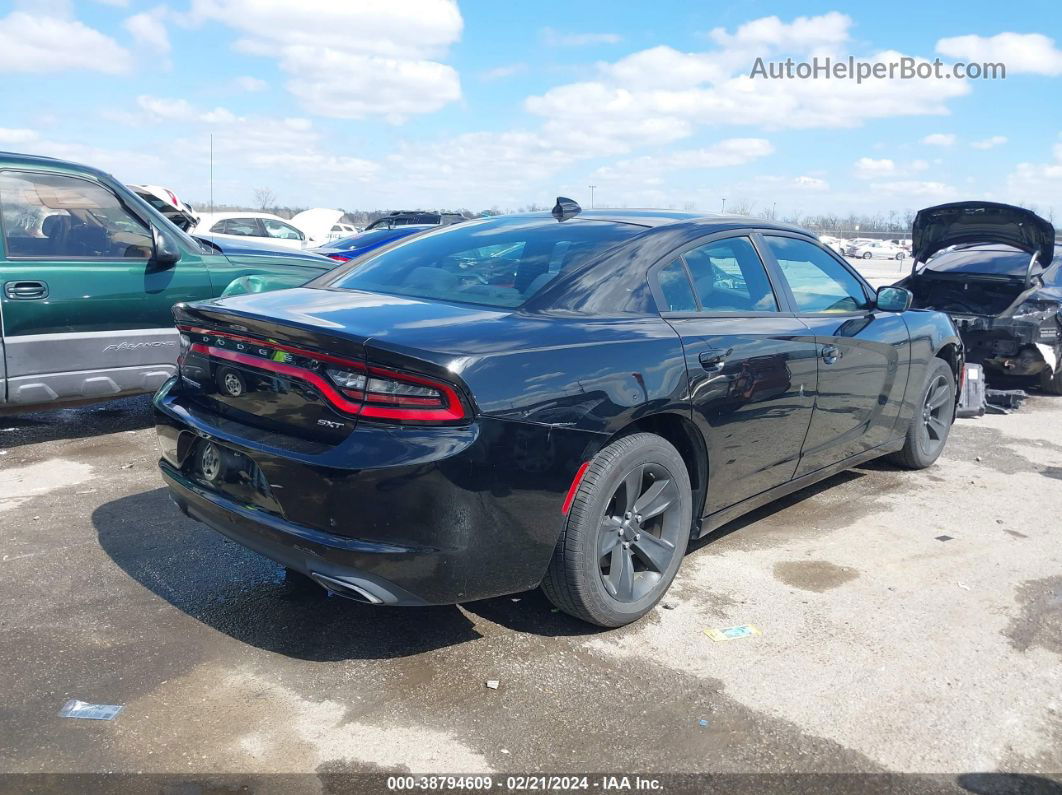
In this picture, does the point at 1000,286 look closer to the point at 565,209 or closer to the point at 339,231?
the point at 565,209

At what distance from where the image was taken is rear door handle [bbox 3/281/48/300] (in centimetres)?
521

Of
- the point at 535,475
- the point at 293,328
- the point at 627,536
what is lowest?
the point at 627,536

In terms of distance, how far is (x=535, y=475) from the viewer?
286cm

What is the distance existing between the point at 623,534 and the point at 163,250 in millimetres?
4059

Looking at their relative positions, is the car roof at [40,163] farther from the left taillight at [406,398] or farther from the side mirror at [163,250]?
the left taillight at [406,398]

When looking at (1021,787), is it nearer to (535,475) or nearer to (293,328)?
(535,475)

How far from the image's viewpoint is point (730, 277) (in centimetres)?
391

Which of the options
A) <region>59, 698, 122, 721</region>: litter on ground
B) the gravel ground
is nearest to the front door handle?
the gravel ground

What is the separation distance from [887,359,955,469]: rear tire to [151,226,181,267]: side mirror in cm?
487

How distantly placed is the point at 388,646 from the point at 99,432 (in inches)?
A: 157

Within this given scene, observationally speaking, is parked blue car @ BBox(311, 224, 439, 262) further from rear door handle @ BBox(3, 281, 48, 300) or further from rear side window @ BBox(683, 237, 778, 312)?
rear side window @ BBox(683, 237, 778, 312)

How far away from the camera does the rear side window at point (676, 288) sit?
3534 millimetres

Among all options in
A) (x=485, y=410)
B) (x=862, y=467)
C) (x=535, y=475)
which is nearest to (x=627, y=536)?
(x=535, y=475)

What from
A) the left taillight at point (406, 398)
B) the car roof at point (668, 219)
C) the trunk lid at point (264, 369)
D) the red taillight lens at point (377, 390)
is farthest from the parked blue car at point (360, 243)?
the left taillight at point (406, 398)
